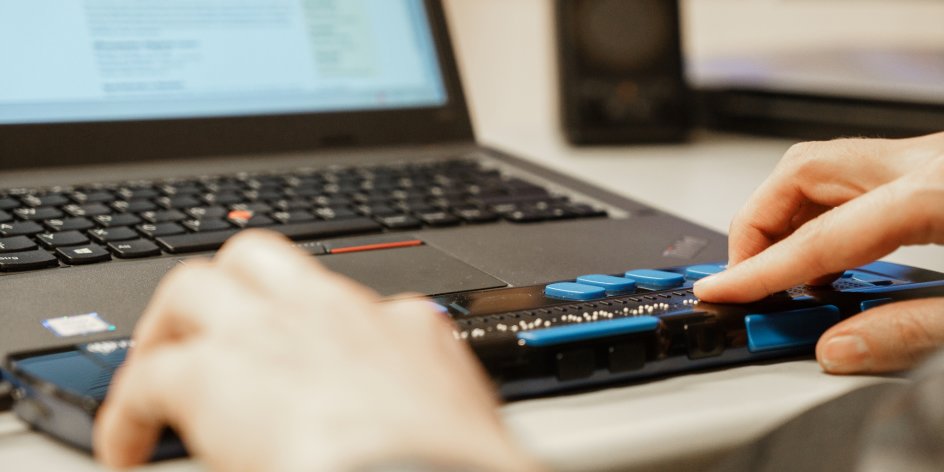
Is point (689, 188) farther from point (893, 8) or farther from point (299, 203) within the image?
point (893, 8)

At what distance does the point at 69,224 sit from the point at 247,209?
12 cm

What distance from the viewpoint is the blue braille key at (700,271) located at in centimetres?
52

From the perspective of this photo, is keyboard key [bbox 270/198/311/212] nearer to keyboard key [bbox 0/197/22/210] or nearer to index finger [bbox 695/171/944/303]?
keyboard key [bbox 0/197/22/210]

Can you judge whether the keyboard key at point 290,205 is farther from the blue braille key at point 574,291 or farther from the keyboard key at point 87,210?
the blue braille key at point 574,291

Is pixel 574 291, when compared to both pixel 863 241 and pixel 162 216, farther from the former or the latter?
pixel 162 216

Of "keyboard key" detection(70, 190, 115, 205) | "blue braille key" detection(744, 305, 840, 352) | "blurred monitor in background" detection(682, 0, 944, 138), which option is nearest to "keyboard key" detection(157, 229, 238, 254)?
"keyboard key" detection(70, 190, 115, 205)

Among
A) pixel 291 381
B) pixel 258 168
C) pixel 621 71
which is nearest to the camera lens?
pixel 291 381

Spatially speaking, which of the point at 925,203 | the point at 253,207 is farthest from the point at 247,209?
the point at 925,203

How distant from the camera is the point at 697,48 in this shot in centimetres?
158

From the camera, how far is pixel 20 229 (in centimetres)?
56

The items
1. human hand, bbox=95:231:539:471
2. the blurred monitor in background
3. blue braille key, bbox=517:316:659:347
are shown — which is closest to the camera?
human hand, bbox=95:231:539:471

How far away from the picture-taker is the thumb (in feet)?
1.43

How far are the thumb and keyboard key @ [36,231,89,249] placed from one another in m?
0.40

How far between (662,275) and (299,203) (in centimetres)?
29
